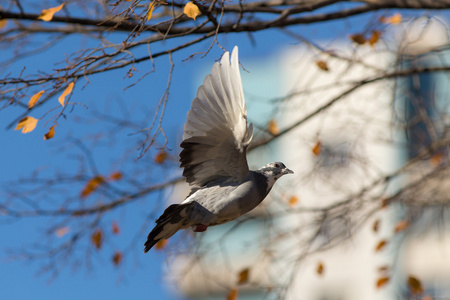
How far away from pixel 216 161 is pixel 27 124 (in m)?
1.47

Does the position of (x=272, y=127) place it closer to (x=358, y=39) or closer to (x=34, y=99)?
(x=358, y=39)

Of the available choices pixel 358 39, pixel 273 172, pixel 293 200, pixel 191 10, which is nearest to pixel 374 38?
pixel 358 39

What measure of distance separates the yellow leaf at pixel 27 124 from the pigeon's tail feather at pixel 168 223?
130 cm

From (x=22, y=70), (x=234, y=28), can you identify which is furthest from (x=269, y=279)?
(x=22, y=70)

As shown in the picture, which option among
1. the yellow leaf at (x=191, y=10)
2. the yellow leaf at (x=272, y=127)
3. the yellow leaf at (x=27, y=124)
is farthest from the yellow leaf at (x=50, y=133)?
the yellow leaf at (x=272, y=127)

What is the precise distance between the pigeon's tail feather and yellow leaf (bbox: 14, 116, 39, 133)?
130 centimetres

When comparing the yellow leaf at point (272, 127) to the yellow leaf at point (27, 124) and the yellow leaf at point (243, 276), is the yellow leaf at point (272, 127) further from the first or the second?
the yellow leaf at point (27, 124)

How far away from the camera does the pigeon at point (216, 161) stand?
285 cm

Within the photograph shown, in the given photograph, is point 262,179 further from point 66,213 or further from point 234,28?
point 66,213

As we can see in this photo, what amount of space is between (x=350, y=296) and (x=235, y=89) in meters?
14.7

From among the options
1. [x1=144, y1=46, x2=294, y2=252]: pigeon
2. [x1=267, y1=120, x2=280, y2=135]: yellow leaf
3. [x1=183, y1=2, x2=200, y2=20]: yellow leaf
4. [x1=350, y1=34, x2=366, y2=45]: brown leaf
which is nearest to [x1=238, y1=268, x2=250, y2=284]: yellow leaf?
[x1=267, y1=120, x2=280, y2=135]: yellow leaf

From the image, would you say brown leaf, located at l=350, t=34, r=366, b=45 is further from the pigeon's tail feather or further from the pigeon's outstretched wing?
the pigeon's tail feather

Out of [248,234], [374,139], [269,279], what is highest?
[374,139]

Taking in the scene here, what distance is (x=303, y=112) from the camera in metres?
6.27
